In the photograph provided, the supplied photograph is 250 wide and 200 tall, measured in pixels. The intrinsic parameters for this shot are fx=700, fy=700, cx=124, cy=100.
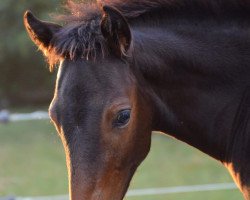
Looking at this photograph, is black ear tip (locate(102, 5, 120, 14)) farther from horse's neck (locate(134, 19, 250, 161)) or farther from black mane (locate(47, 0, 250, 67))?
horse's neck (locate(134, 19, 250, 161))

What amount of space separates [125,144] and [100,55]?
413mm

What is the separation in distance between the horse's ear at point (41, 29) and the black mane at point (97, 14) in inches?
2.2

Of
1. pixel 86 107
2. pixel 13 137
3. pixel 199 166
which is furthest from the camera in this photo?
pixel 13 137

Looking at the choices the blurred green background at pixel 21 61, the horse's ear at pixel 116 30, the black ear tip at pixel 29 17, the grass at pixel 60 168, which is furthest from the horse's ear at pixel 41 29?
the blurred green background at pixel 21 61

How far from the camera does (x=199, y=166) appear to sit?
458 inches

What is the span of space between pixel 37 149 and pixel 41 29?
10.6m

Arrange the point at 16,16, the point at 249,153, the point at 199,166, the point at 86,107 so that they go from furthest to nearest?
the point at 16,16, the point at 199,166, the point at 249,153, the point at 86,107

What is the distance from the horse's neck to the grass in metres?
5.72

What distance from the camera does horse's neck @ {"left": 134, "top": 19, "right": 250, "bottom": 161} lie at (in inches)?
130

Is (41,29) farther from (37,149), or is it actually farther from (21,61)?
(21,61)

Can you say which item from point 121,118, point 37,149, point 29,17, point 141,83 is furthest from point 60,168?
point 121,118

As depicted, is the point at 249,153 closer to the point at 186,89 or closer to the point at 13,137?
the point at 186,89

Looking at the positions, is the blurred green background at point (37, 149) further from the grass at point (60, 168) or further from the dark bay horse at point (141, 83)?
the dark bay horse at point (141, 83)

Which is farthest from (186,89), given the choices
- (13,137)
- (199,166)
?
(13,137)
